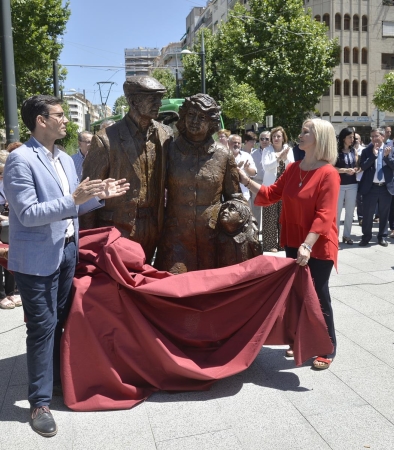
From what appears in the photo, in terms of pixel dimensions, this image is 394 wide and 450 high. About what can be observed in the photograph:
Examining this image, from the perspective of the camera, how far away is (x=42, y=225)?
296 centimetres

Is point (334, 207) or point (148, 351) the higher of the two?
point (334, 207)

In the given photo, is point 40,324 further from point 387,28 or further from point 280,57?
point 387,28

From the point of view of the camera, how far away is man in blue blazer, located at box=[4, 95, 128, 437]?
2873 mm

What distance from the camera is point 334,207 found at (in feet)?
12.4

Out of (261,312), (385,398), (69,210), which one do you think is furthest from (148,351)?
(385,398)

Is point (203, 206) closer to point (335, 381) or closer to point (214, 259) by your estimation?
point (214, 259)

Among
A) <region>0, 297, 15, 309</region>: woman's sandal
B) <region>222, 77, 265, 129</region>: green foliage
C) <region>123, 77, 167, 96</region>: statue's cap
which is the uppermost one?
<region>222, 77, 265, 129</region>: green foliage

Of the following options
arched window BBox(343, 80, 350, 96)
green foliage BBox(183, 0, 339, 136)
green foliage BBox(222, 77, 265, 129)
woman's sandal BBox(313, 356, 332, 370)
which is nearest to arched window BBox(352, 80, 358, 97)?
arched window BBox(343, 80, 350, 96)

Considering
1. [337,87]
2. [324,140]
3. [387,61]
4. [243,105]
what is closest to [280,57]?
[243,105]

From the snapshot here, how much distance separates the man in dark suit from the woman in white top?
1484 millimetres

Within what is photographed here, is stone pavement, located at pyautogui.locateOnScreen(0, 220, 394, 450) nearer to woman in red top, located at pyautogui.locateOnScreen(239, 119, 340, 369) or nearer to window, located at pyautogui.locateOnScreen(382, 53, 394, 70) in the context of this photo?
woman in red top, located at pyautogui.locateOnScreen(239, 119, 340, 369)

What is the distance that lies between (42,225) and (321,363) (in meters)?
2.29

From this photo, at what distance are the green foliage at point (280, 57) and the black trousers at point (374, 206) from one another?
2214 cm

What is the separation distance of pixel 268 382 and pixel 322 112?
38.3 metres
